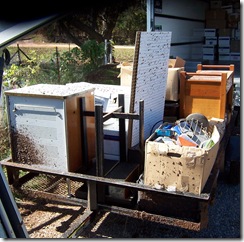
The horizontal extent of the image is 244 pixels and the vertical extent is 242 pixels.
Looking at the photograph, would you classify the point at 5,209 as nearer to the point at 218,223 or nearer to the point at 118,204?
the point at 118,204

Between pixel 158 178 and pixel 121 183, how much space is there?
12.0 inches

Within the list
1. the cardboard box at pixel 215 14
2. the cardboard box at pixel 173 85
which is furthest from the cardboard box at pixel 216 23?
the cardboard box at pixel 173 85

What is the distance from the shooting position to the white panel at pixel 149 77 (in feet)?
10.6

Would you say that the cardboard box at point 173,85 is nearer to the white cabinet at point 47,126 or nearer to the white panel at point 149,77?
the white panel at point 149,77

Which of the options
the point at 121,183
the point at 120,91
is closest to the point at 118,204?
the point at 121,183

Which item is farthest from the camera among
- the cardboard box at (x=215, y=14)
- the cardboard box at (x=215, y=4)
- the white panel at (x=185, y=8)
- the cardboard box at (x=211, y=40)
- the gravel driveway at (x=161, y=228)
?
the cardboard box at (x=215, y=4)

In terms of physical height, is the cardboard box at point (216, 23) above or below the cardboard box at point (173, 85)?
above

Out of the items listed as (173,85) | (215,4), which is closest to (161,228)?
(173,85)

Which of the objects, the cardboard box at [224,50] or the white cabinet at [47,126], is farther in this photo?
the cardboard box at [224,50]

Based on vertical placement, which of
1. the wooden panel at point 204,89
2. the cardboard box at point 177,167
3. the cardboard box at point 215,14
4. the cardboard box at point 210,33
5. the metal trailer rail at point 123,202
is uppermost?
the cardboard box at point 215,14

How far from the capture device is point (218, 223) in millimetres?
3162

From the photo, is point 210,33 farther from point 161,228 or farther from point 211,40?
point 161,228

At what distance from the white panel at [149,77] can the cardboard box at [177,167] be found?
69cm

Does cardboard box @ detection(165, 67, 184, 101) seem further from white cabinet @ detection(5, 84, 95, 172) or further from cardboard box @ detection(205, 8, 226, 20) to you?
cardboard box @ detection(205, 8, 226, 20)
